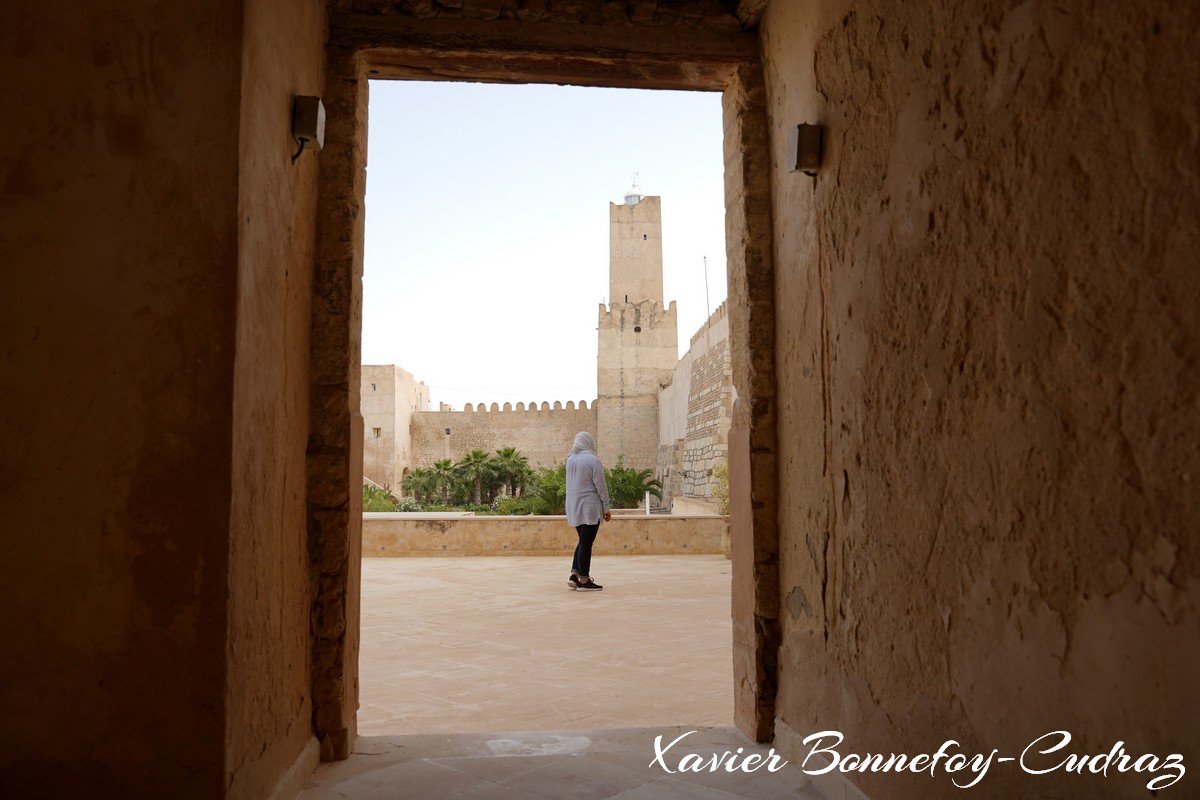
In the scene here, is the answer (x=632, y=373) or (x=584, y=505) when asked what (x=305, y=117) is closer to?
(x=584, y=505)

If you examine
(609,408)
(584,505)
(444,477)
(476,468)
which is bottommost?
(584,505)

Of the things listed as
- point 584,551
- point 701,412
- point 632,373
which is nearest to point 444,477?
point 632,373

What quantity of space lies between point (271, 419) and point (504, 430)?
3330 centimetres

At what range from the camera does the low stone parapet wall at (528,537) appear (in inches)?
397

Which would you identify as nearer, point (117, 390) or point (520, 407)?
point (117, 390)

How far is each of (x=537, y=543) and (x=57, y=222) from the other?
27.6 ft

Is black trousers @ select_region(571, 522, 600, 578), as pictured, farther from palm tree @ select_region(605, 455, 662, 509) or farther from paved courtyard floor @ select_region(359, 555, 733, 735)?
palm tree @ select_region(605, 455, 662, 509)

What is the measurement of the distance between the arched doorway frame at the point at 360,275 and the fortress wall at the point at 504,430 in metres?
31.1

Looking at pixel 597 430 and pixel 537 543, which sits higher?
pixel 597 430

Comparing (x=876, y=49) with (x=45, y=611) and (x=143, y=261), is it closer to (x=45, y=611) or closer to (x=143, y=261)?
(x=143, y=261)

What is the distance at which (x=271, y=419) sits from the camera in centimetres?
235

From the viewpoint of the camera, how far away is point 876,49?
227 centimetres

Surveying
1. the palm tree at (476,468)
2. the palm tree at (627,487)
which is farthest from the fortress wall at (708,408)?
the palm tree at (476,468)

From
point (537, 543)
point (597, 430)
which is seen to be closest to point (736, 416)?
point (537, 543)
